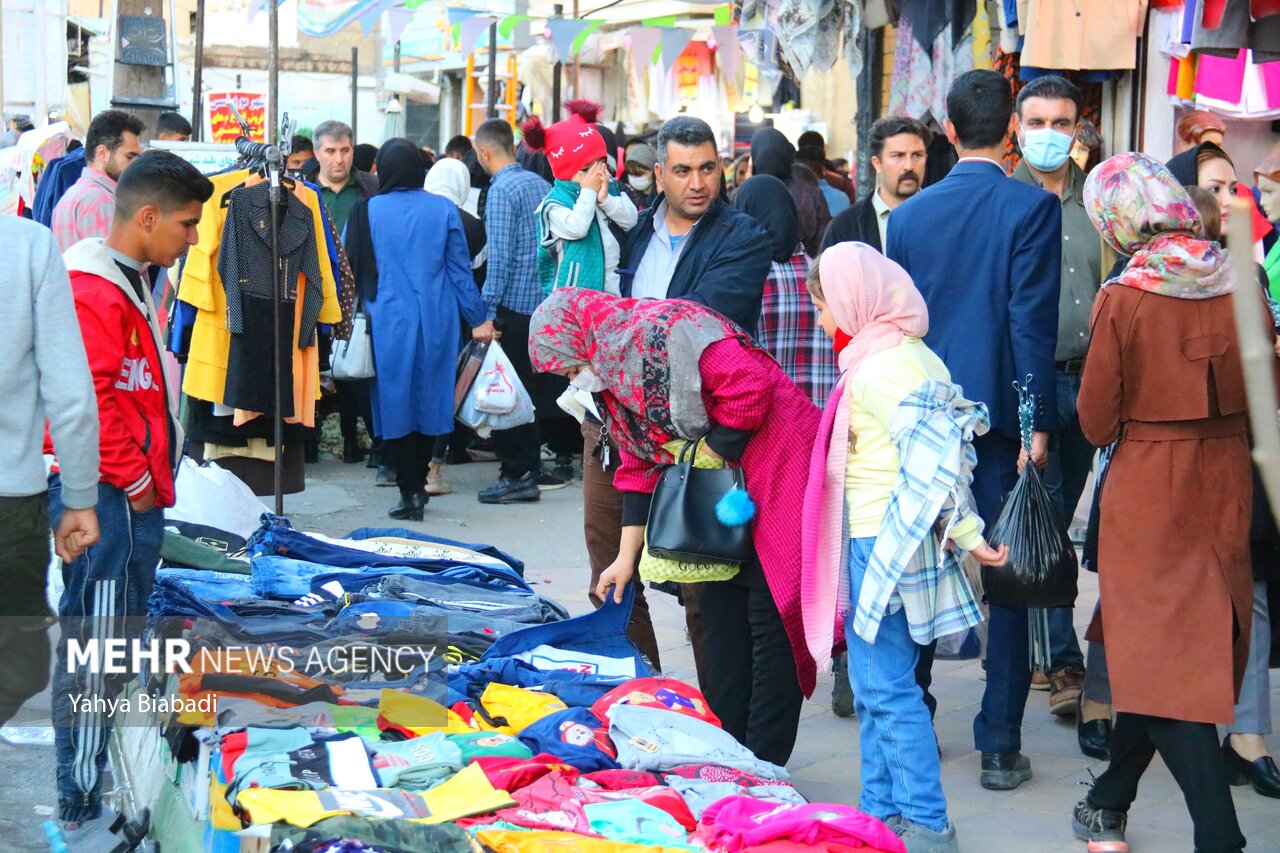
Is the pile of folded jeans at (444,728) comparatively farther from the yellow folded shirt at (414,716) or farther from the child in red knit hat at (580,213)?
the child in red knit hat at (580,213)

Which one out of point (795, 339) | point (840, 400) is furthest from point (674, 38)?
point (840, 400)

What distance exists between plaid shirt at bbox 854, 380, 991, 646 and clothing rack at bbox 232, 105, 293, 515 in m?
4.51

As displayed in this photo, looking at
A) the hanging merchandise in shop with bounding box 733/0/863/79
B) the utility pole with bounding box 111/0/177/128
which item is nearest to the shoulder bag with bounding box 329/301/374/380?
the utility pole with bounding box 111/0/177/128

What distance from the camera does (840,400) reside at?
164 inches

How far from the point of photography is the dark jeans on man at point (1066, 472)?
5367mm

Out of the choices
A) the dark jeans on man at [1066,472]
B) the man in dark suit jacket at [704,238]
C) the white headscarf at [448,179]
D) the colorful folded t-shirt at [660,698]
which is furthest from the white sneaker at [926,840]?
the white headscarf at [448,179]

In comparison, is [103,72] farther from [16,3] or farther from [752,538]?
[752,538]

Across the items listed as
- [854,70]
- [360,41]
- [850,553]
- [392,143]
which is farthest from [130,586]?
[360,41]

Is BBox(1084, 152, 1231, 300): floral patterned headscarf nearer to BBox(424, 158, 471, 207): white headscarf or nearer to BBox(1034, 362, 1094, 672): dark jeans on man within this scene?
BBox(1034, 362, 1094, 672): dark jeans on man

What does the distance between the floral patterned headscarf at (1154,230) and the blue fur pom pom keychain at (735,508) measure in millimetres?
1199

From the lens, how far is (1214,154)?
243 inches

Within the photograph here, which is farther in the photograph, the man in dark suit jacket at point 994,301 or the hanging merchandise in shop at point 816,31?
the hanging merchandise in shop at point 816,31

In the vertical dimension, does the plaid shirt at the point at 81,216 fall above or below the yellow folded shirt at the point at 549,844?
above

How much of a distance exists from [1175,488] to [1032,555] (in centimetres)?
55
